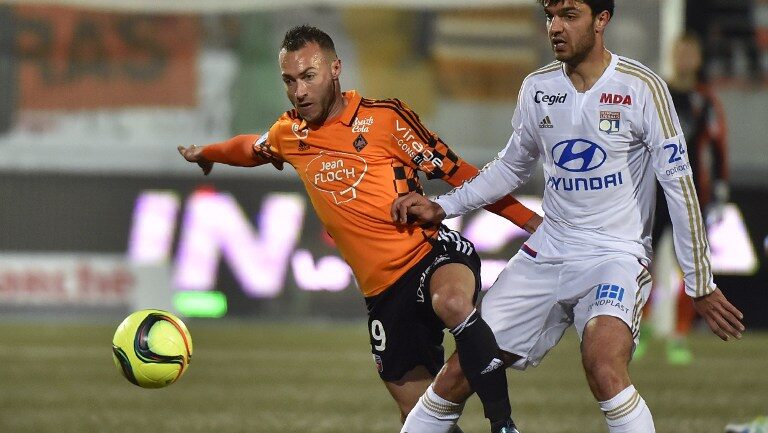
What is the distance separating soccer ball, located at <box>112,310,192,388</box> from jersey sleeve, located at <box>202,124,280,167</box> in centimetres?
75

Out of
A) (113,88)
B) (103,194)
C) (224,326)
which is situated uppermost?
(113,88)

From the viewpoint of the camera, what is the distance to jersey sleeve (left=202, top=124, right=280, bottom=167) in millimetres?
5973

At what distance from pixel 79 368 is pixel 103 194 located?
11.5 feet

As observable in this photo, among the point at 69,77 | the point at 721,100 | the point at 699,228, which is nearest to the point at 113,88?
the point at 69,77

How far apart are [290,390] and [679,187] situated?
4545 mm

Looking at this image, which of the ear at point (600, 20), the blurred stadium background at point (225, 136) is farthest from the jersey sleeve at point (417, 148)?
the blurred stadium background at point (225, 136)

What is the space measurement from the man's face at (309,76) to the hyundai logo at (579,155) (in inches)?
38.3

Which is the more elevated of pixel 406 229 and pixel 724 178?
pixel 406 229

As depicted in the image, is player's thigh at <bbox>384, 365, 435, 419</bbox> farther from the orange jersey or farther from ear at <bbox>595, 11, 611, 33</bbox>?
ear at <bbox>595, 11, 611, 33</bbox>

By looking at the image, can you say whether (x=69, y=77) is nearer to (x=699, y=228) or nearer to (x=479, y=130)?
(x=479, y=130)

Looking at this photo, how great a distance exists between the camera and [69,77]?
13656 millimetres

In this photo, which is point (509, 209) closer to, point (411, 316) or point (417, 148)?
point (417, 148)

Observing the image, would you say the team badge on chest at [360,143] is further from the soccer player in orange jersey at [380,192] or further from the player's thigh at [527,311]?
the player's thigh at [527,311]

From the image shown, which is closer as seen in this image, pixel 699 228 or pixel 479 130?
pixel 699 228
